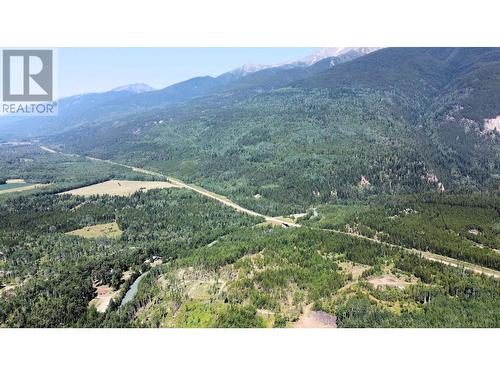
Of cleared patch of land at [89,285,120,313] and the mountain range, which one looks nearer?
cleared patch of land at [89,285,120,313]

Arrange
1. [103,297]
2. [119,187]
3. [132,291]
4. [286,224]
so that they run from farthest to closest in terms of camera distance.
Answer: [119,187] → [286,224] → [132,291] → [103,297]

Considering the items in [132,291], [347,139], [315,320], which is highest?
[347,139]

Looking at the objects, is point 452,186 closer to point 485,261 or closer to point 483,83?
point 485,261

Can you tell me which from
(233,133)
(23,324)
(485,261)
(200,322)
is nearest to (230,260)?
(200,322)

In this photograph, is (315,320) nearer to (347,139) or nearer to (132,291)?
(132,291)

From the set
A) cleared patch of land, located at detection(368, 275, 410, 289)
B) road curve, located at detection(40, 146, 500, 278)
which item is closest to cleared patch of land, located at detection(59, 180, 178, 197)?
road curve, located at detection(40, 146, 500, 278)

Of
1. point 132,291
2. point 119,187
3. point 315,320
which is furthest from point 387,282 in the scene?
point 119,187

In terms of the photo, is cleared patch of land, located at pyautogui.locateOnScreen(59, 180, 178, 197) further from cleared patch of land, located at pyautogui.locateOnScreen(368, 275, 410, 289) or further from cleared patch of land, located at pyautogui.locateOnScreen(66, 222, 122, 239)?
cleared patch of land, located at pyautogui.locateOnScreen(368, 275, 410, 289)
